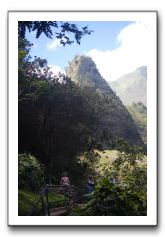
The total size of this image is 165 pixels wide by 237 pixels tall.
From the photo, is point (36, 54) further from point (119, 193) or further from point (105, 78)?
point (119, 193)

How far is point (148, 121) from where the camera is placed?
5.47 metres

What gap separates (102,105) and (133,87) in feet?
1.30

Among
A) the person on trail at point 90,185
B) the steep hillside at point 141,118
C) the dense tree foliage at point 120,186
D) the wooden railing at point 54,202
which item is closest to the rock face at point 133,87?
the steep hillside at point 141,118

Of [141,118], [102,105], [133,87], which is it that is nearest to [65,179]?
[102,105]

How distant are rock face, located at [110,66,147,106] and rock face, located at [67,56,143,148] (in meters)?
0.07

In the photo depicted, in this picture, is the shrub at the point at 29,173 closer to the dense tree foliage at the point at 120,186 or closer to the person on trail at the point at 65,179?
the person on trail at the point at 65,179

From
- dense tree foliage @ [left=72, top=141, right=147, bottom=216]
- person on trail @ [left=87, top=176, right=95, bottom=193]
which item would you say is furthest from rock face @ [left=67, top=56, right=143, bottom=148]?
person on trail @ [left=87, top=176, right=95, bottom=193]

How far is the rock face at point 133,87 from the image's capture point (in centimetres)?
547

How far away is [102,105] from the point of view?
5.62 meters

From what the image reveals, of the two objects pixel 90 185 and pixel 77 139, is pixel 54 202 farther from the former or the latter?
pixel 77 139

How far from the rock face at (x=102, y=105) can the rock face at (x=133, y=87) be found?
65 millimetres
